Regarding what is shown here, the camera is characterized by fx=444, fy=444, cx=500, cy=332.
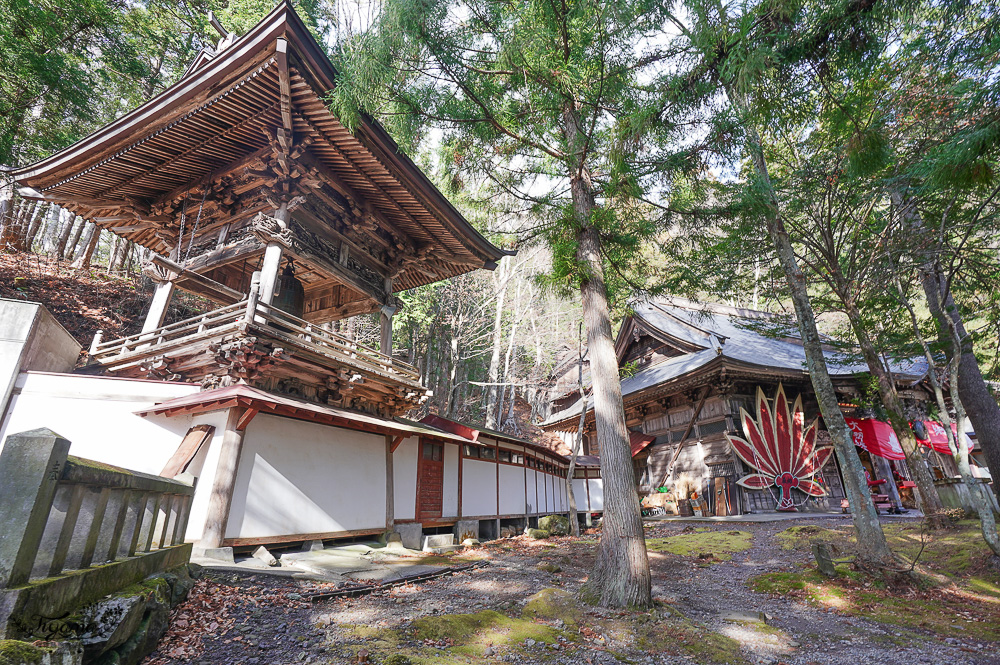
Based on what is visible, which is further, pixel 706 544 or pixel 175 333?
pixel 706 544

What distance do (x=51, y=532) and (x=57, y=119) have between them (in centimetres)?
1785

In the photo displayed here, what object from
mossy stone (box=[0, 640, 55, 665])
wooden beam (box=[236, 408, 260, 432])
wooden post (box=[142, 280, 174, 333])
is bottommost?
mossy stone (box=[0, 640, 55, 665])

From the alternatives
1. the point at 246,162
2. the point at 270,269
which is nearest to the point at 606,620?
the point at 270,269

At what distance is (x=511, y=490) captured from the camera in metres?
14.5

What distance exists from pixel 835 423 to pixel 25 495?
30.2 ft

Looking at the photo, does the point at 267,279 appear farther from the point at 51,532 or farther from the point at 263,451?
the point at 51,532

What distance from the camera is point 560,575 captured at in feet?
24.6

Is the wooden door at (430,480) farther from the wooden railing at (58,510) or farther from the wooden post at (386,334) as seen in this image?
the wooden railing at (58,510)

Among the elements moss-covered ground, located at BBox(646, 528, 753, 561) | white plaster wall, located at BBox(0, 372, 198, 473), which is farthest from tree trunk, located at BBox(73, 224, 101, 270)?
moss-covered ground, located at BBox(646, 528, 753, 561)

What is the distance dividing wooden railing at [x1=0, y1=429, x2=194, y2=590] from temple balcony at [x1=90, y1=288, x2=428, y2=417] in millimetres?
4364

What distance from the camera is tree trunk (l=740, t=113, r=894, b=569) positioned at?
21.6 feet

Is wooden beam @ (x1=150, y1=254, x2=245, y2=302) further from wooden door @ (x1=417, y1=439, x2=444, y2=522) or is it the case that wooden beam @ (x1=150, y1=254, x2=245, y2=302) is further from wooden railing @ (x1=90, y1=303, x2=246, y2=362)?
wooden door @ (x1=417, y1=439, x2=444, y2=522)

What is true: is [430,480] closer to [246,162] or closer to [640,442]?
[246,162]

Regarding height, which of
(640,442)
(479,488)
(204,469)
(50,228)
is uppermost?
(50,228)
